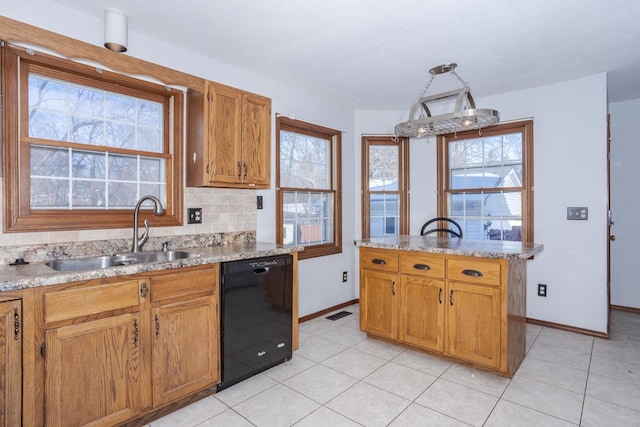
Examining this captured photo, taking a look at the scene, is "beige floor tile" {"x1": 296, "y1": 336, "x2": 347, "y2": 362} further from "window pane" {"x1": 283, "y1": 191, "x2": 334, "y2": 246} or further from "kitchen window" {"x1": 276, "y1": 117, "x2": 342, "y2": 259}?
"window pane" {"x1": 283, "y1": 191, "x2": 334, "y2": 246}

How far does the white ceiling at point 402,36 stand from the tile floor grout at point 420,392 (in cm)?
250

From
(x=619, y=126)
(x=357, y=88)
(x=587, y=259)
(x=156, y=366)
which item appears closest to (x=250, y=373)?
(x=156, y=366)

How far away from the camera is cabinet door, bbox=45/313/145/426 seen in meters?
1.63

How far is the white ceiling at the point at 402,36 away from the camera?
2.19 meters

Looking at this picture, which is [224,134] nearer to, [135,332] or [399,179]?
[135,332]

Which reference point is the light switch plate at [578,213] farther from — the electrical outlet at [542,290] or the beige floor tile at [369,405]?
the beige floor tile at [369,405]

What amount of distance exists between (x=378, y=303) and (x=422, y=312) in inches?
16.6

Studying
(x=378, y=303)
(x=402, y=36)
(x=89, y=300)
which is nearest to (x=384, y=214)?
(x=378, y=303)

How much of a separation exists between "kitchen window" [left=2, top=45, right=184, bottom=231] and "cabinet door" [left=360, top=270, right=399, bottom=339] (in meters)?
1.73

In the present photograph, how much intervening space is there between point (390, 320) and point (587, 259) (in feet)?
6.91

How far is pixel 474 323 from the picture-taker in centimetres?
252

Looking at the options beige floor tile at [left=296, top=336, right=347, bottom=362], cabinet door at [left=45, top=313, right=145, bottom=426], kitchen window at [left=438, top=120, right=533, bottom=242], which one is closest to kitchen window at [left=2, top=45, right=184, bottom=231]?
cabinet door at [left=45, top=313, right=145, bottom=426]

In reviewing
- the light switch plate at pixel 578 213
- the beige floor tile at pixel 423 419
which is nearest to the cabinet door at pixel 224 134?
the beige floor tile at pixel 423 419

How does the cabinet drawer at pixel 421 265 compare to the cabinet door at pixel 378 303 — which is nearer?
the cabinet drawer at pixel 421 265
